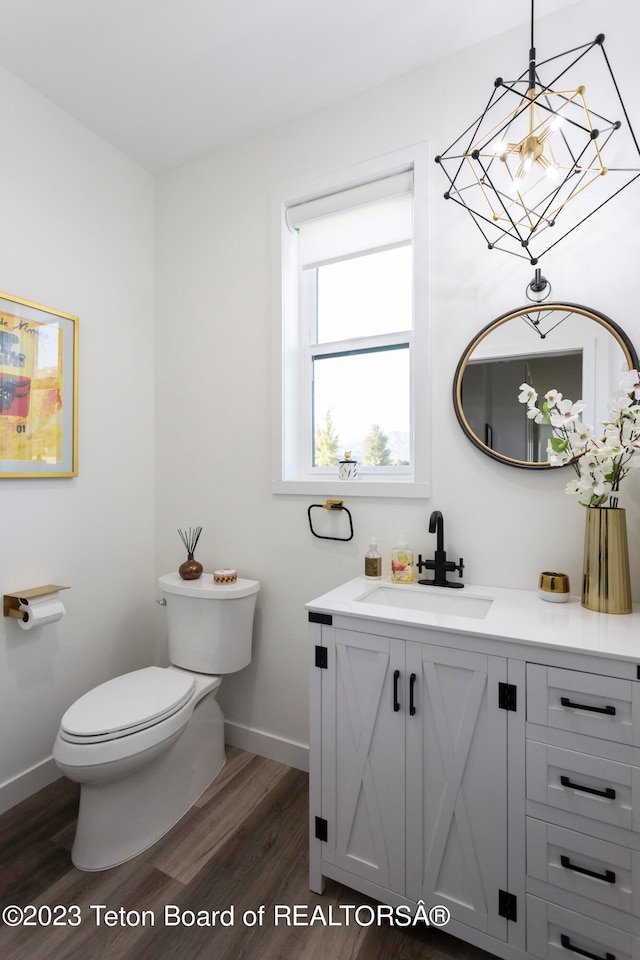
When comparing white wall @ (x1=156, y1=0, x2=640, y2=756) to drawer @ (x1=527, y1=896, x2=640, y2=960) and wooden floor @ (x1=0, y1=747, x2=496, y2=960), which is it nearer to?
wooden floor @ (x1=0, y1=747, x2=496, y2=960)

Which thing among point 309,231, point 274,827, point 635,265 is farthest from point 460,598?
point 309,231

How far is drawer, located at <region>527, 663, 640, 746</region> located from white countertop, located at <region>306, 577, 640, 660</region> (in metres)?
0.07

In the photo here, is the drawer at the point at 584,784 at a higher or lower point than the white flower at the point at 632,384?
lower

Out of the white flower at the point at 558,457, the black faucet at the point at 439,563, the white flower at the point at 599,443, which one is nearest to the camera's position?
the white flower at the point at 599,443

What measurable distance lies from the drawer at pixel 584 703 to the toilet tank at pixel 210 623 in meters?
1.17

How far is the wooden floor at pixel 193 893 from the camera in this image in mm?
1261

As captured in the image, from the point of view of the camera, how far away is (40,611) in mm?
1800

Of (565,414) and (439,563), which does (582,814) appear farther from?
(565,414)

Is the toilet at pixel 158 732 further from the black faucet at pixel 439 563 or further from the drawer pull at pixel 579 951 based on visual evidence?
the drawer pull at pixel 579 951

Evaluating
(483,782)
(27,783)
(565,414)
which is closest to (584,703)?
(483,782)

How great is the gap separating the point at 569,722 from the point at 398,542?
784 millimetres

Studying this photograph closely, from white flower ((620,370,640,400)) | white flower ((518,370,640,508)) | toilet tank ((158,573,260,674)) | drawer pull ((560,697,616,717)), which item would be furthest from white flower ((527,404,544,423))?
toilet tank ((158,573,260,674))

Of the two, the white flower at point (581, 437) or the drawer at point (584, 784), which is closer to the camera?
the drawer at point (584, 784)

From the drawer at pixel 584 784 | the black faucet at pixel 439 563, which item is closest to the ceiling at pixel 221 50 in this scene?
the black faucet at pixel 439 563
